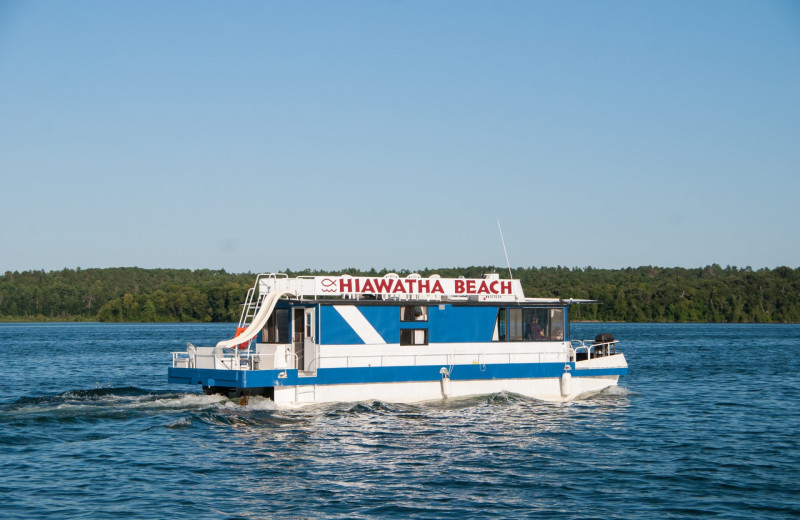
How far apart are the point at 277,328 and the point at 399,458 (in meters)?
9.99

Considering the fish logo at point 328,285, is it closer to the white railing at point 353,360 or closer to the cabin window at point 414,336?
the white railing at point 353,360

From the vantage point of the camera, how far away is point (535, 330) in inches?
1270

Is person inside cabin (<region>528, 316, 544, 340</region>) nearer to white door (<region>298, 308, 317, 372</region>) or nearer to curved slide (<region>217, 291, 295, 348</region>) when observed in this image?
white door (<region>298, 308, 317, 372</region>)

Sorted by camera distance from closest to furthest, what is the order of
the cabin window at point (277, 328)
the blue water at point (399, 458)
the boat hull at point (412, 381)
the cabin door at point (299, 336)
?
the blue water at point (399, 458) < the boat hull at point (412, 381) < the cabin door at point (299, 336) < the cabin window at point (277, 328)

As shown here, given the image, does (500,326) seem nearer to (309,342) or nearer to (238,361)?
(309,342)

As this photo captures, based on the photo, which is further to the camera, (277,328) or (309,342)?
(277,328)

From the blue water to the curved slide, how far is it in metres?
2.18

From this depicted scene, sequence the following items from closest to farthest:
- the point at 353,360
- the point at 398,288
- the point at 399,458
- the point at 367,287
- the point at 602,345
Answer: the point at 399,458 < the point at 353,360 < the point at 367,287 < the point at 398,288 < the point at 602,345

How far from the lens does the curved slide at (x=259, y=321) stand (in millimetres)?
27297

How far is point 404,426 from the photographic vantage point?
25656 millimetres

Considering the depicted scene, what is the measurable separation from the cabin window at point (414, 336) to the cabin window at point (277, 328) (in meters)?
4.11

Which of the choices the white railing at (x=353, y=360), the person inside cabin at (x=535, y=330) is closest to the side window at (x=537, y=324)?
the person inside cabin at (x=535, y=330)

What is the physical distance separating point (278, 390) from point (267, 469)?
7286mm

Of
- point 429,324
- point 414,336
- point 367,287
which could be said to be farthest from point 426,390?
point 367,287
